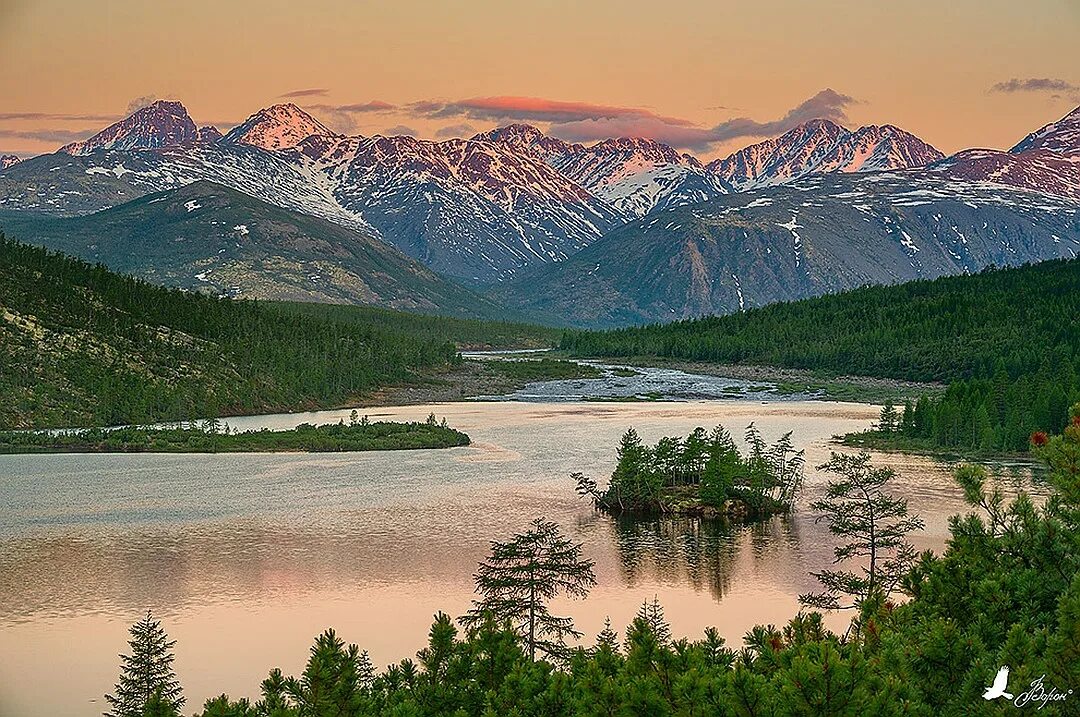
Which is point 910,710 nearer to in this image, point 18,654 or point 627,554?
point 18,654

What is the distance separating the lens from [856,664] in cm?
1612

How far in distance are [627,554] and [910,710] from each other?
3952 centimetres

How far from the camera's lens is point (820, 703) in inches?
631

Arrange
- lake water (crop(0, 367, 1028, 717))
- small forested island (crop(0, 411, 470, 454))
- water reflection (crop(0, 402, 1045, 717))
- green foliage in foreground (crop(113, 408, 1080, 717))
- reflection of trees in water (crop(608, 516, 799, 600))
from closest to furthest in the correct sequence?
green foliage in foreground (crop(113, 408, 1080, 717)) → lake water (crop(0, 367, 1028, 717)) → water reflection (crop(0, 402, 1045, 717)) → reflection of trees in water (crop(608, 516, 799, 600)) → small forested island (crop(0, 411, 470, 454))

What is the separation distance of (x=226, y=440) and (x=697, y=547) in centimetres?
5432

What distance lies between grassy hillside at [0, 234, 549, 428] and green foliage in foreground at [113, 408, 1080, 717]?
9753 cm

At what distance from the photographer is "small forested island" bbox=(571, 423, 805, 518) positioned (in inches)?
2657

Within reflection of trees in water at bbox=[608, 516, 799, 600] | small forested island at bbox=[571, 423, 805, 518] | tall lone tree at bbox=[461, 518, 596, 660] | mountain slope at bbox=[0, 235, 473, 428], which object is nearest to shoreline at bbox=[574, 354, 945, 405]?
mountain slope at bbox=[0, 235, 473, 428]

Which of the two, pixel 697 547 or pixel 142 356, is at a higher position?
pixel 142 356

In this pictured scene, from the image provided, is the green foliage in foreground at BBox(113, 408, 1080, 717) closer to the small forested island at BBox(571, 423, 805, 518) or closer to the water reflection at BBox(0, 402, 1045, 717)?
the water reflection at BBox(0, 402, 1045, 717)

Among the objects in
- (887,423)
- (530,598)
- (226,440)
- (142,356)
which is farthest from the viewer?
(142,356)

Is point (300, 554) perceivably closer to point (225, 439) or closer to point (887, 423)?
point (225, 439)

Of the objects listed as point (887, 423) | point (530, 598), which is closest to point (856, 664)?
point (530, 598)

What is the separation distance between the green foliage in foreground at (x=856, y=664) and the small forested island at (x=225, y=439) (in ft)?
254
